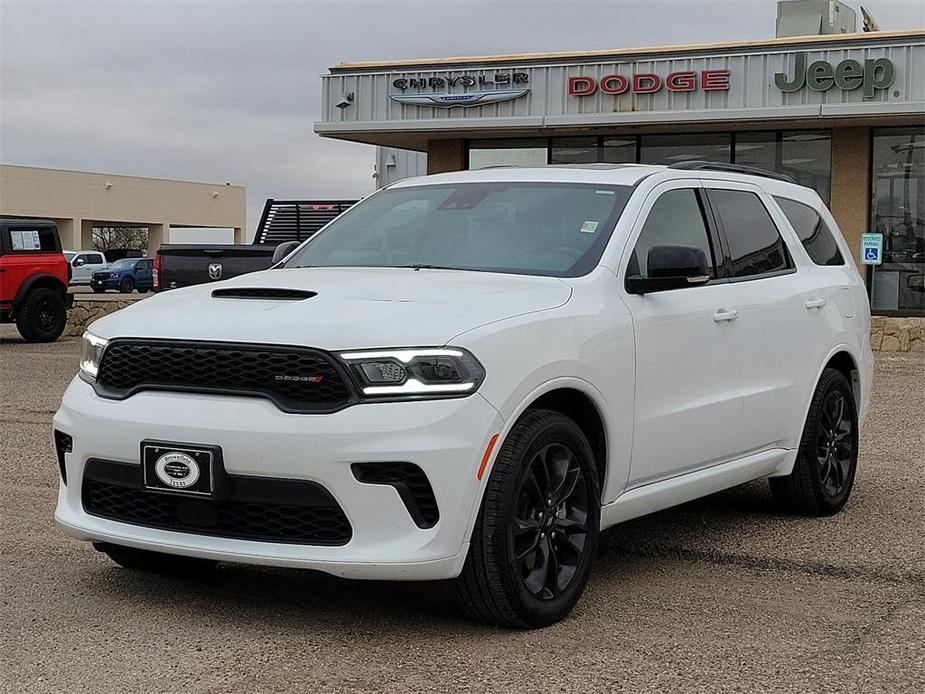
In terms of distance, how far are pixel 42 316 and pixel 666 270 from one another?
17756 mm

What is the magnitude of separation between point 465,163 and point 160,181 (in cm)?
5057

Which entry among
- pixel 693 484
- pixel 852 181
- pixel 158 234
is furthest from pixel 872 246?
pixel 158 234

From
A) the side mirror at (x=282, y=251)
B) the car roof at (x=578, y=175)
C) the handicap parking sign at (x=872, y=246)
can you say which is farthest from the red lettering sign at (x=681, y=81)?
the side mirror at (x=282, y=251)

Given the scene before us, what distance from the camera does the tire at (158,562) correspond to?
5379mm

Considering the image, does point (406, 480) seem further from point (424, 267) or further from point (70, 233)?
point (70, 233)

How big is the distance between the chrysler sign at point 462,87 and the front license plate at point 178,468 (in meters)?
18.4

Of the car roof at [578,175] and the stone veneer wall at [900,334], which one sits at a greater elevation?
the car roof at [578,175]

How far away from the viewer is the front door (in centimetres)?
546

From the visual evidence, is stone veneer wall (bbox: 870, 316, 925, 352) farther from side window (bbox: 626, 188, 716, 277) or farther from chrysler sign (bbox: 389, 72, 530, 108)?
side window (bbox: 626, 188, 716, 277)

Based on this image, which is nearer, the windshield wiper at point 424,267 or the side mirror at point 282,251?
the windshield wiper at point 424,267

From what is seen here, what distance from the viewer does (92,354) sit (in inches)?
197

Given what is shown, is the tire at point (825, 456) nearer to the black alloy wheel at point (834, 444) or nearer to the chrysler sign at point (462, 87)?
the black alloy wheel at point (834, 444)

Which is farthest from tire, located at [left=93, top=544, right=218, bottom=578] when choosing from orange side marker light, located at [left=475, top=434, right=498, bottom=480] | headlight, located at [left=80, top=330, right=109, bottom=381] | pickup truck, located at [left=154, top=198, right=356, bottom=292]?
pickup truck, located at [left=154, top=198, right=356, bottom=292]

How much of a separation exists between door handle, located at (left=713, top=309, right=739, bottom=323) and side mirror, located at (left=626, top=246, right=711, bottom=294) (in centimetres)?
39
